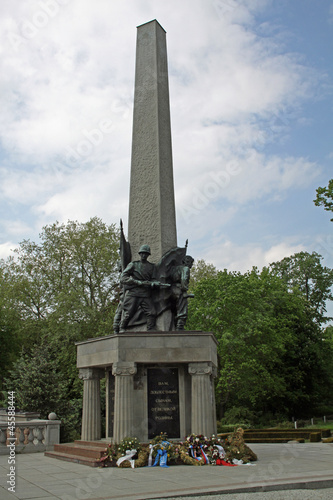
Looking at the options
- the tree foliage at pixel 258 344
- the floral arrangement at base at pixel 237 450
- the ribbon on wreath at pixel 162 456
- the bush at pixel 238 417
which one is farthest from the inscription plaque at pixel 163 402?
the bush at pixel 238 417

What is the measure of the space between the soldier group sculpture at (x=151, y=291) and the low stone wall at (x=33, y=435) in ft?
16.5

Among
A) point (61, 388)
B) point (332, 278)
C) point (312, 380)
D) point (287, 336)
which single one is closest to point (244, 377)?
point (287, 336)

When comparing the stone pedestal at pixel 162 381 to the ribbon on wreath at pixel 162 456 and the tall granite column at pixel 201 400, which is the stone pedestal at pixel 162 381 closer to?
the tall granite column at pixel 201 400

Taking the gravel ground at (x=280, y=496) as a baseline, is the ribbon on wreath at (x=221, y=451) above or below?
above

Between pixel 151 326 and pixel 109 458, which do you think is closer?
pixel 109 458

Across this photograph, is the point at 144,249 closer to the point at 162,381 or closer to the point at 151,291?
the point at 151,291

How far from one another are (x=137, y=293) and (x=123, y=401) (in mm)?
3281

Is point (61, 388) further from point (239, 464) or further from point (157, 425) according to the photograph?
point (239, 464)

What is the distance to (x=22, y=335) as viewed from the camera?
39094 mm

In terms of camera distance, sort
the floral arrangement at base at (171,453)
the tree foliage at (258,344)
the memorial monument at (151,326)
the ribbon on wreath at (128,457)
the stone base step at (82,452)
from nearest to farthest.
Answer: the ribbon on wreath at (128,457) → the floral arrangement at base at (171,453) → the stone base step at (82,452) → the memorial monument at (151,326) → the tree foliage at (258,344)

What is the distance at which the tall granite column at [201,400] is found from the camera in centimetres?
1212

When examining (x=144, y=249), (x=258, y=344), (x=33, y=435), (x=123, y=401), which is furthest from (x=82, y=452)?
(x=258, y=344)

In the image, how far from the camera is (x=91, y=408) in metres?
14.0

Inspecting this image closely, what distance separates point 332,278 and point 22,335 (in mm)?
32523
